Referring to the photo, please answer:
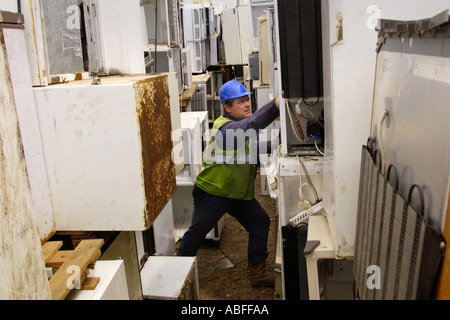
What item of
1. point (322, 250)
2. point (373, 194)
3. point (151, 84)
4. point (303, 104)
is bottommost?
point (322, 250)

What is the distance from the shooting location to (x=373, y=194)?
1351 millimetres

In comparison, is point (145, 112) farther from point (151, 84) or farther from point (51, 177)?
point (51, 177)

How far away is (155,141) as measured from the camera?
5.93 ft

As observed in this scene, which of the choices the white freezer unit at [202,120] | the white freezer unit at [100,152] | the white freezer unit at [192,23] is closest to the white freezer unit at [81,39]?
the white freezer unit at [100,152]

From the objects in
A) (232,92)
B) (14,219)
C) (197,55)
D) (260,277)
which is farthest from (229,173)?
(197,55)

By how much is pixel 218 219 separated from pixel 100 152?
6.12 ft

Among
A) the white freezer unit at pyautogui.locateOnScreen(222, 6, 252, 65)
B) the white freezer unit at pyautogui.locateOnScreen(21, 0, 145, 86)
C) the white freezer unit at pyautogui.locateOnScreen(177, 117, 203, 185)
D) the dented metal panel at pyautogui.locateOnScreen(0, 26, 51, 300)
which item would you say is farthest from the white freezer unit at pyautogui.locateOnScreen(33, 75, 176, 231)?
the white freezer unit at pyautogui.locateOnScreen(222, 6, 252, 65)

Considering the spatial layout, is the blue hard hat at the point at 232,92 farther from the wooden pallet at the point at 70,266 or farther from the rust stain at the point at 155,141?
the wooden pallet at the point at 70,266

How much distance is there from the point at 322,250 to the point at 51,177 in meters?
1.15

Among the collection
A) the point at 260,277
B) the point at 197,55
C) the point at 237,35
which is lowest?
the point at 260,277

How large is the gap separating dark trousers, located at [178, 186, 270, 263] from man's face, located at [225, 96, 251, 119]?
0.67m

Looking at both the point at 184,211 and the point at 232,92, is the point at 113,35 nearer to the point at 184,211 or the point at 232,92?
the point at 232,92

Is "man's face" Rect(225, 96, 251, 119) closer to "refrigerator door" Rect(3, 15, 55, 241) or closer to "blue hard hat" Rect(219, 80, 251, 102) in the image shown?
"blue hard hat" Rect(219, 80, 251, 102)
